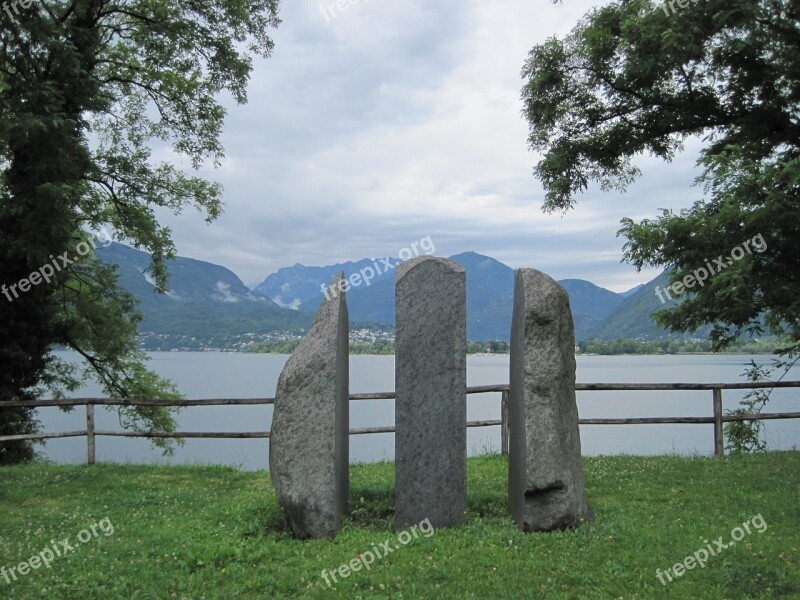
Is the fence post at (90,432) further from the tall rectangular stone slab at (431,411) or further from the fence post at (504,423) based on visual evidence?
the fence post at (504,423)

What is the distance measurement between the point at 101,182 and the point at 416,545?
44.0 feet

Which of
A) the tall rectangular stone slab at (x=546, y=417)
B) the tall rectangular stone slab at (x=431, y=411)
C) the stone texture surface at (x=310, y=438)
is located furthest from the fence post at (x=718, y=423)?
the stone texture surface at (x=310, y=438)

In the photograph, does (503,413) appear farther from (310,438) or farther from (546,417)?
(310,438)

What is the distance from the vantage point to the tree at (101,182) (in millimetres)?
12273

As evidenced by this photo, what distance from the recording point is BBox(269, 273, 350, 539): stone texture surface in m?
7.26

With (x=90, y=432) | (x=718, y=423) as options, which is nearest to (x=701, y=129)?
(x=718, y=423)

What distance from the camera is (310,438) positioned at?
7340 mm

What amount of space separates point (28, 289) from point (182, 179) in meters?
5.23

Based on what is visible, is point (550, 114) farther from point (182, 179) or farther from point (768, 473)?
point (182, 179)

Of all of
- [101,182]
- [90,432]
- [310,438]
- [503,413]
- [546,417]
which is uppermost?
[101,182]

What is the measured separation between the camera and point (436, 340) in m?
7.65

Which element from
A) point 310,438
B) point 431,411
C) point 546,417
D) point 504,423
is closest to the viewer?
point 310,438

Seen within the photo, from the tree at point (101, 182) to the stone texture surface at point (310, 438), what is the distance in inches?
269

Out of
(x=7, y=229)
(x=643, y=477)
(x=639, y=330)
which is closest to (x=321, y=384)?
(x=643, y=477)
